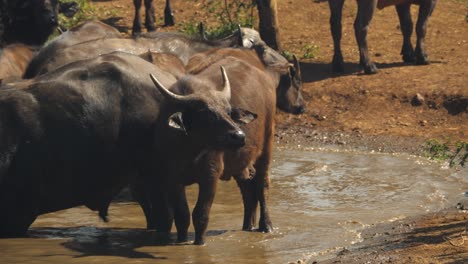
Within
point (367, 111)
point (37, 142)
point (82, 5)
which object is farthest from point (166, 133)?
point (82, 5)

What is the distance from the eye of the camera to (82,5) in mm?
21969

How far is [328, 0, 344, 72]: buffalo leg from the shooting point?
1798 cm

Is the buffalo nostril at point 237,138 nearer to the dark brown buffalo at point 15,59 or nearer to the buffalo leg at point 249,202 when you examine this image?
the buffalo leg at point 249,202

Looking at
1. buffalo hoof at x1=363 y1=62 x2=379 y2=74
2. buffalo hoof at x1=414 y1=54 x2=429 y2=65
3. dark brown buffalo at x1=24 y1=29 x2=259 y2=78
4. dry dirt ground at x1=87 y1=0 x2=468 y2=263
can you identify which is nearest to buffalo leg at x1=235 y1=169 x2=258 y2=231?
dry dirt ground at x1=87 y1=0 x2=468 y2=263

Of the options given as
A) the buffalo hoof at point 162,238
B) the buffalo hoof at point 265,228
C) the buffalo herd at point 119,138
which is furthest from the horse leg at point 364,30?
the buffalo hoof at point 162,238

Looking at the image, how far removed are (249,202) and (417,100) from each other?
6.04 meters

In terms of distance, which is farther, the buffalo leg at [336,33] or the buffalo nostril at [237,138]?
the buffalo leg at [336,33]

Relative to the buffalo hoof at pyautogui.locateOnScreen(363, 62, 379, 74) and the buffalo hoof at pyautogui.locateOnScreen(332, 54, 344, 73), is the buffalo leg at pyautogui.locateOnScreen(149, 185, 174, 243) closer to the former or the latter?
the buffalo hoof at pyautogui.locateOnScreen(363, 62, 379, 74)

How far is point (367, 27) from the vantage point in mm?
17938

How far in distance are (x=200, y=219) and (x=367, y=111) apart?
6.99 meters

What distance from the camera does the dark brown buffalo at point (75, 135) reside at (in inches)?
408

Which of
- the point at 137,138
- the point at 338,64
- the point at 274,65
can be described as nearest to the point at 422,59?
the point at 338,64

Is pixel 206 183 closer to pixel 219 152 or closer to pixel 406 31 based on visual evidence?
pixel 219 152

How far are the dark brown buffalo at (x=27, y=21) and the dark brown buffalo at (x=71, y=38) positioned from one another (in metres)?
1.27
